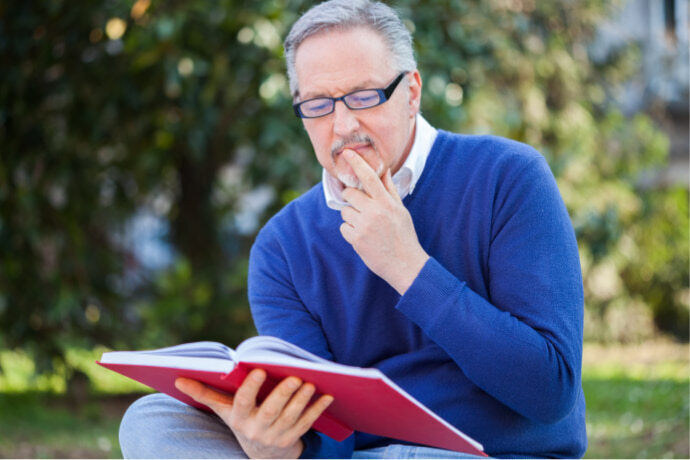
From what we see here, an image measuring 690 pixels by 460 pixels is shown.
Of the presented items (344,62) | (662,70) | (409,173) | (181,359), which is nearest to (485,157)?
(409,173)

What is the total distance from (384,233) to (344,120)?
13.7 inches

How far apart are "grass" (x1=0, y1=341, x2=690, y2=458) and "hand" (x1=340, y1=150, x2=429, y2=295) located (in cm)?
285

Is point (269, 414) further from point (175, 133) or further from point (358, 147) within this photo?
point (175, 133)

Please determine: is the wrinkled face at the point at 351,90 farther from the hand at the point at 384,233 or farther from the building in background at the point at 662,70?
the building in background at the point at 662,70

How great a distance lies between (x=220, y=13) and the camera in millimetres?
4254

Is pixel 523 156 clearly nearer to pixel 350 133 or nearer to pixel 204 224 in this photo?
pixel 350 133

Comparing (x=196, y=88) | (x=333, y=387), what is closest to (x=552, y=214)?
(x=333, y=387)

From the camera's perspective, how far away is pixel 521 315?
1.77 metres

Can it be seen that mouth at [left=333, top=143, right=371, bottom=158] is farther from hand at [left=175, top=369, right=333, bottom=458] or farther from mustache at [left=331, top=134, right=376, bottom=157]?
hand at [left=175, top=369, right=333, bottom=458]

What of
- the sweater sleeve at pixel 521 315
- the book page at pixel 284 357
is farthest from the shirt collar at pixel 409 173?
the book page at pixel 284 357

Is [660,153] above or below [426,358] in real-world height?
below

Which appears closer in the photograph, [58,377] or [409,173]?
[409,173]

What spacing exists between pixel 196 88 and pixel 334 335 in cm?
323

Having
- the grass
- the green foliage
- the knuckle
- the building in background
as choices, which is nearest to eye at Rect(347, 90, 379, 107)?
the knuckle
